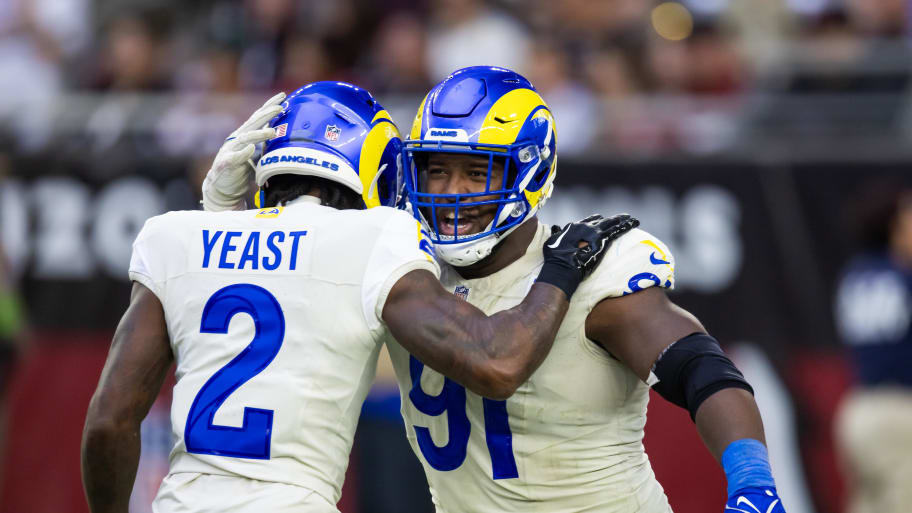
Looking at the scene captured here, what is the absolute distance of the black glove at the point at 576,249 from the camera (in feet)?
10.6

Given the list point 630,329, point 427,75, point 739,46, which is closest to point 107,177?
point 427,75

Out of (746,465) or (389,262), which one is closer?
(746,465)

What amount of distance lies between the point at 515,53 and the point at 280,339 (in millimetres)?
5681

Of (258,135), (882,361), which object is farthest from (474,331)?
(882,361)

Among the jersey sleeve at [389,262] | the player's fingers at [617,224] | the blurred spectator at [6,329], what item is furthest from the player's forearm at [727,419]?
the blurred spectator at [6,329]

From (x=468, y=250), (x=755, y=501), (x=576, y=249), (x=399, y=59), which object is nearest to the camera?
(x=755, y=501)

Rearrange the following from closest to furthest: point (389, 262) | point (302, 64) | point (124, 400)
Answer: point (389, 262) → point (124, 400) → point (302, 64)

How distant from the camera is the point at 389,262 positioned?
10.0 ft

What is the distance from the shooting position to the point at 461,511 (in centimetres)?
351

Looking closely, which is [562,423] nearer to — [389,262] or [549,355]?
[549,355]

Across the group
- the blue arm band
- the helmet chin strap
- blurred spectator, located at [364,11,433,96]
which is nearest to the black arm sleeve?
the blue arm band

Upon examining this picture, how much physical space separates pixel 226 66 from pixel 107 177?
1.50 m

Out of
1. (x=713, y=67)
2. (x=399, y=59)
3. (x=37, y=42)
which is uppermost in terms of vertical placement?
(x=37, y=42)

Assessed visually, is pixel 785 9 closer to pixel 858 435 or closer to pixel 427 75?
pixel 427 75
